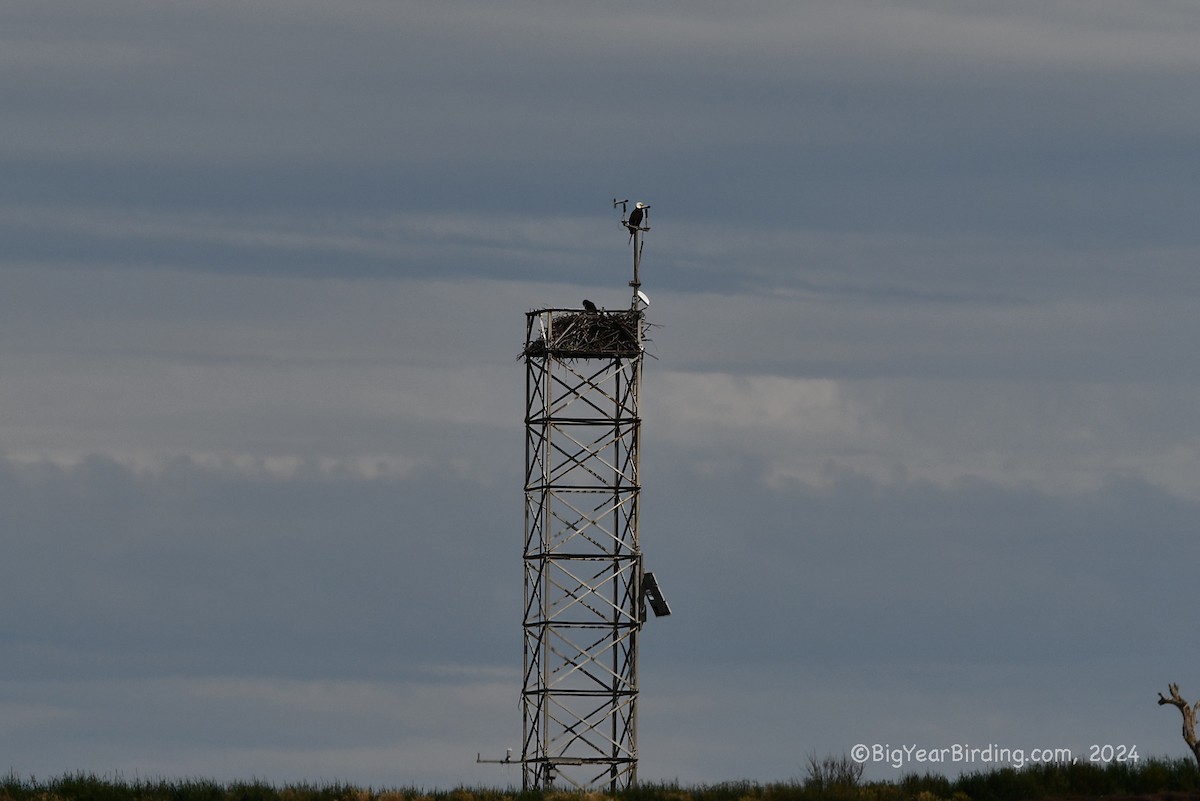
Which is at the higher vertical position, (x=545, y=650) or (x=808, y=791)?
(x=545, y=650)

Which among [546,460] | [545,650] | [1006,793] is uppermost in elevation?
[546,460]

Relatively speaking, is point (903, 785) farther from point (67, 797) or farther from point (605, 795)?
point (67, 797)

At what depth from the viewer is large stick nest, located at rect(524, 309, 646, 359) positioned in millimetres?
76438

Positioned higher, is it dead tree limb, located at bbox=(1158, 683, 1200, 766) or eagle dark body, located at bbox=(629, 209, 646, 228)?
eagle dark body, located at bbox=(629, 209, 646, 228)

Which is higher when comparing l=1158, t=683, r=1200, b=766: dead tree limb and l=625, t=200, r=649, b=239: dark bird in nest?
l=625, t=200, r=649, b=239: dark bird in nest

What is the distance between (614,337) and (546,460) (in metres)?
3.54

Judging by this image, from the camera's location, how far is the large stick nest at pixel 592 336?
76.4 metres

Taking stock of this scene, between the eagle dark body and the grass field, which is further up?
the eagle dark body

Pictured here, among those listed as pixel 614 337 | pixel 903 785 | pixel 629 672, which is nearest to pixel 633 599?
pixel 629 672

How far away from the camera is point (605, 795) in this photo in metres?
68.2

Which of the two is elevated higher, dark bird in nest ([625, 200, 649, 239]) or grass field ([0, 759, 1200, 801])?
dark bird in nest ([625, 200, 649, 239])

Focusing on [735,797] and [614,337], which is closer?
[735,797]

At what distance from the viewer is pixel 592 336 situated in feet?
252

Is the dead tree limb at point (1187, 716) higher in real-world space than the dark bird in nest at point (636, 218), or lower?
lower
